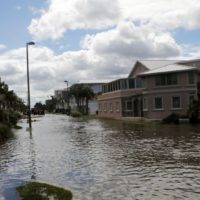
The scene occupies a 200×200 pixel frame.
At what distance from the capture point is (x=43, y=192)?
1241 cm

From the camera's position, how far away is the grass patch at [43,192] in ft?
39.4

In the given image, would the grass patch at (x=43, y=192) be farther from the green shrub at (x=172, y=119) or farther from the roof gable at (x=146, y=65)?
the roof gable at (x=146, y=65)

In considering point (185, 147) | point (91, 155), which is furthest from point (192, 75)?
point (91, 155)

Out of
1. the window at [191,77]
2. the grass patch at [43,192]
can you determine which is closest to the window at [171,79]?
the window at [191,77]

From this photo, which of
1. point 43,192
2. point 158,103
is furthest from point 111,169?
point 158,103

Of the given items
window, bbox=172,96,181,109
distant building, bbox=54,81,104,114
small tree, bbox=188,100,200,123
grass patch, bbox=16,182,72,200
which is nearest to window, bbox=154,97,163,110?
window, bbox=172,96,181,109

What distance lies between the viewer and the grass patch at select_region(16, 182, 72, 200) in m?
12.0

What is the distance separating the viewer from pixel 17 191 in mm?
13234

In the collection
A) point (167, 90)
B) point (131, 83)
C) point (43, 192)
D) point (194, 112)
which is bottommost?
point (43, 192)

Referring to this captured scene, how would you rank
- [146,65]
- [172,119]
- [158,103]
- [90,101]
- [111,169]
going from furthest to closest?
[90,101]
[146,65]
[158,103]
[172,119]
[111,169]

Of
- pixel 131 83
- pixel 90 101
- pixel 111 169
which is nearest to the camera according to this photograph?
pixel 111 169

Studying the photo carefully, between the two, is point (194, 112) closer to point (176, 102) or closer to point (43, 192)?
point (176, 102)

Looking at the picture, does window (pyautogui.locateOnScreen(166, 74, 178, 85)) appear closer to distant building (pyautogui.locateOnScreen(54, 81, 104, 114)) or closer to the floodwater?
the floodwater

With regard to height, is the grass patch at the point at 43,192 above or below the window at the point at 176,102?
below
